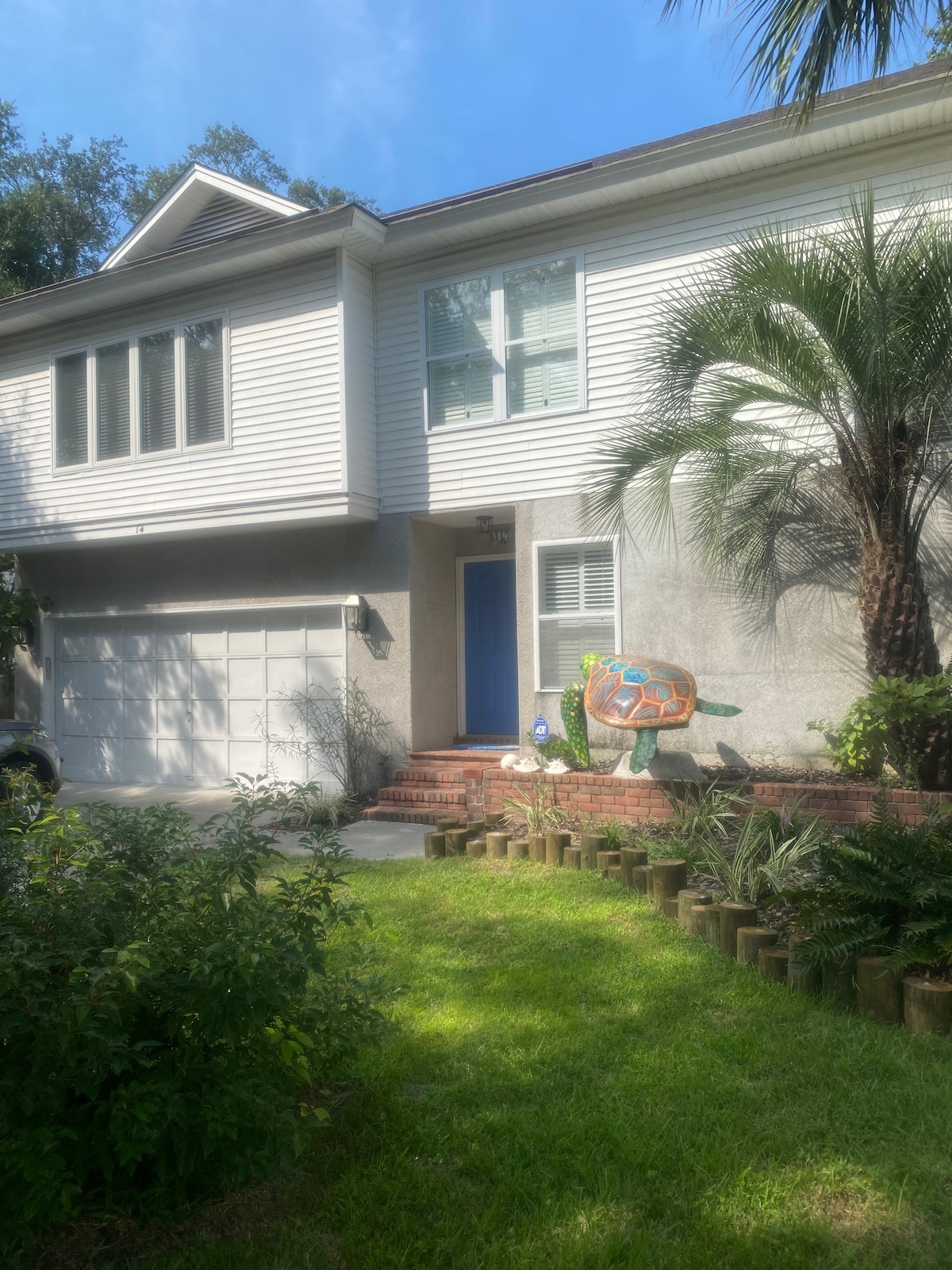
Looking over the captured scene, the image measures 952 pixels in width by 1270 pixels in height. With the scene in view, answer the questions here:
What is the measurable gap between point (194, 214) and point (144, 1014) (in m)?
12.7

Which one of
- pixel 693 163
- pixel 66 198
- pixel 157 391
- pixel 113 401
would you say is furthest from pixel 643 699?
pixel 66 198

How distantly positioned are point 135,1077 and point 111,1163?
0.21 meters

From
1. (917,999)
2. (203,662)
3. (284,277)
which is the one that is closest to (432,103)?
(284,277)

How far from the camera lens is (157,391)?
11.9 meters

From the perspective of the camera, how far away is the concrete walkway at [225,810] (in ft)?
26.9

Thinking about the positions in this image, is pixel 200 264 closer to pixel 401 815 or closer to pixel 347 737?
pixel 347 737

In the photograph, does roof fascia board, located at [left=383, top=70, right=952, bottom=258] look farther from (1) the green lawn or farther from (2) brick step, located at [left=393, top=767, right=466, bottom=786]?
(1) the green lawn

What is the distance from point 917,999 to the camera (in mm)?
3969

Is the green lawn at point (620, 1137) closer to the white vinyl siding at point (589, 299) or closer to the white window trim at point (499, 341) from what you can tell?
the white vinyl siding at point (589, 299)

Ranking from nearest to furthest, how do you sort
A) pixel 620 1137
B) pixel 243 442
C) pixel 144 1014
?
pixel 144 1014
pixel 620 1137
pixel 243 442

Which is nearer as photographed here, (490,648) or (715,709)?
(715,709)

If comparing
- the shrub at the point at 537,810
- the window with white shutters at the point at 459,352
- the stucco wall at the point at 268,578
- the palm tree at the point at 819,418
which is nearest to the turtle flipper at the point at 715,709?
the palm tree at the point at 819,418

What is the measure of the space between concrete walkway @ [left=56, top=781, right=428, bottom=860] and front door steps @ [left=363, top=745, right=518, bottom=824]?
19 centimetres

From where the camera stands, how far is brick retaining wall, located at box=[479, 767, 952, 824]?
23.8 feet
